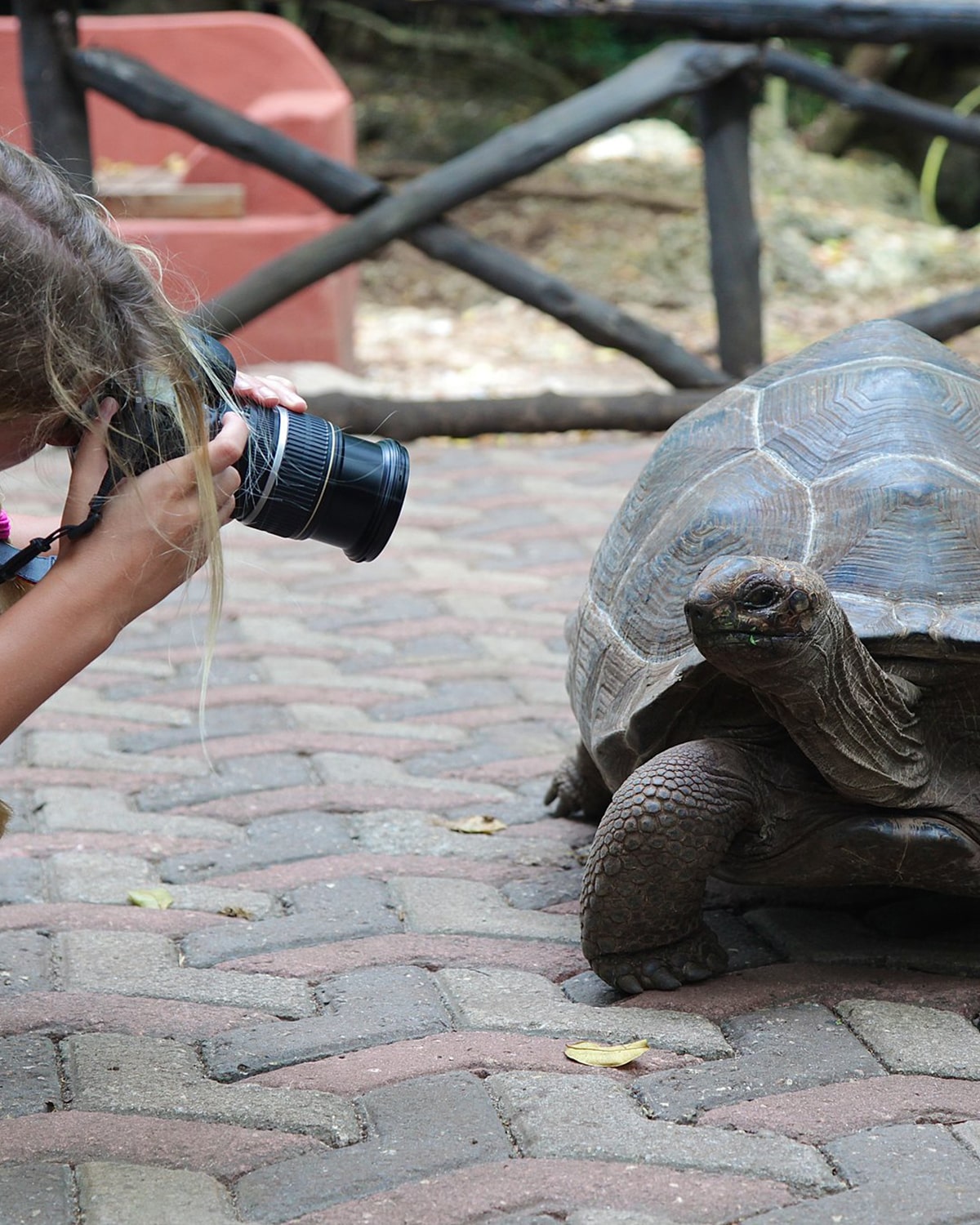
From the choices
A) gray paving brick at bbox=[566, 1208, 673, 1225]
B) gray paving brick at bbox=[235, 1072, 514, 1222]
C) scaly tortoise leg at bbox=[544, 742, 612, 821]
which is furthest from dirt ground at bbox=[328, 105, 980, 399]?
gray paving brick at bbox=[566, 1208, 673, 1225]

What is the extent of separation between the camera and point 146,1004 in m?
1.91

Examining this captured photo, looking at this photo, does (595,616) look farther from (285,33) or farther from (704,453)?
(285,33)

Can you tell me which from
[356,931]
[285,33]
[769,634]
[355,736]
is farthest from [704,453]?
[285,33]

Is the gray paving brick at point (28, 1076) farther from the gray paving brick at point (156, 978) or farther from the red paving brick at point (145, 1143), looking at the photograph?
the gray paving brick at point (156, 978)

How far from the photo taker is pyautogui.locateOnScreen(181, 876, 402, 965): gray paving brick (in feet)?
→ 6.86

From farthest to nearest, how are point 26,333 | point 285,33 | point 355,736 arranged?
point 285,33, point 355,736, point 26,333

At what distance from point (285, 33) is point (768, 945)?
6696 mm

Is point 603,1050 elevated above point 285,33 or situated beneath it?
situated beneath

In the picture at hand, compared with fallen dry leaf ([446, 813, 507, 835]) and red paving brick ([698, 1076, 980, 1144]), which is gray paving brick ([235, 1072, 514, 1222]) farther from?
fallen dry leaf ([446, 813, 507, 835])

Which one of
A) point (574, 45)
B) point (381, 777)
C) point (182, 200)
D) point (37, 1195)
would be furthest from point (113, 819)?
point (574, 45)

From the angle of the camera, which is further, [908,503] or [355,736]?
[355,736]

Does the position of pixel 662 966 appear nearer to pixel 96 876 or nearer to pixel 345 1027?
pixel 345 1027

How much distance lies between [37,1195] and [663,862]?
811mm

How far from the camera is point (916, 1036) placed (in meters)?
1.80
